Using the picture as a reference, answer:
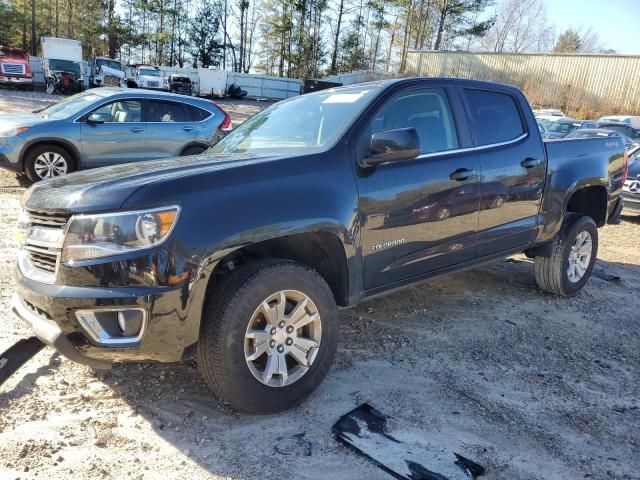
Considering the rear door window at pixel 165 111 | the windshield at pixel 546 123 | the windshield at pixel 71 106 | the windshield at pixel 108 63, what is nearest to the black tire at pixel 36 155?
the windshield at pixel 71 106

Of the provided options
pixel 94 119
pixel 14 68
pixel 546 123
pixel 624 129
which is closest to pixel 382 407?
pixel 94 119

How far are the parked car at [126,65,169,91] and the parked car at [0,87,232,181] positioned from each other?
24.9 meters

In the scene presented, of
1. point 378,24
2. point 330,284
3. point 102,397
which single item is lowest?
point 102,397

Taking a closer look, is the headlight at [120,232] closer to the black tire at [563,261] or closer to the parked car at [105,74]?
the black tire at [563,261]

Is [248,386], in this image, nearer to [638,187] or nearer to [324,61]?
[638,187]

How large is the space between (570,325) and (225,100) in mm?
36134

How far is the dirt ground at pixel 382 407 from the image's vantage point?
8.38 ft

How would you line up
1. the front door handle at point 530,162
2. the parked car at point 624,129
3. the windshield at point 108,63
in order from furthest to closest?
the windshield at point 108,63 < the parked car at point 624,129 < the front door handle at point 530,162

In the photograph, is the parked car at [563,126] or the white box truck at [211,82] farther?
the white box truck at [211,82]

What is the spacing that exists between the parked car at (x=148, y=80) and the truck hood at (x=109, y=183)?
31642 millimetres

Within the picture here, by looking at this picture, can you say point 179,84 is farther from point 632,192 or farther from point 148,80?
point 632,192

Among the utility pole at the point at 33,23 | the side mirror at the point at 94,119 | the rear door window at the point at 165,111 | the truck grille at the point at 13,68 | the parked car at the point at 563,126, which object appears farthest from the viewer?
the utility pole at the point at 33,23

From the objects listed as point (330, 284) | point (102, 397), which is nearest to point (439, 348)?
point (330, 284)

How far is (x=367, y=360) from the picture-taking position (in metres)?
3.66
